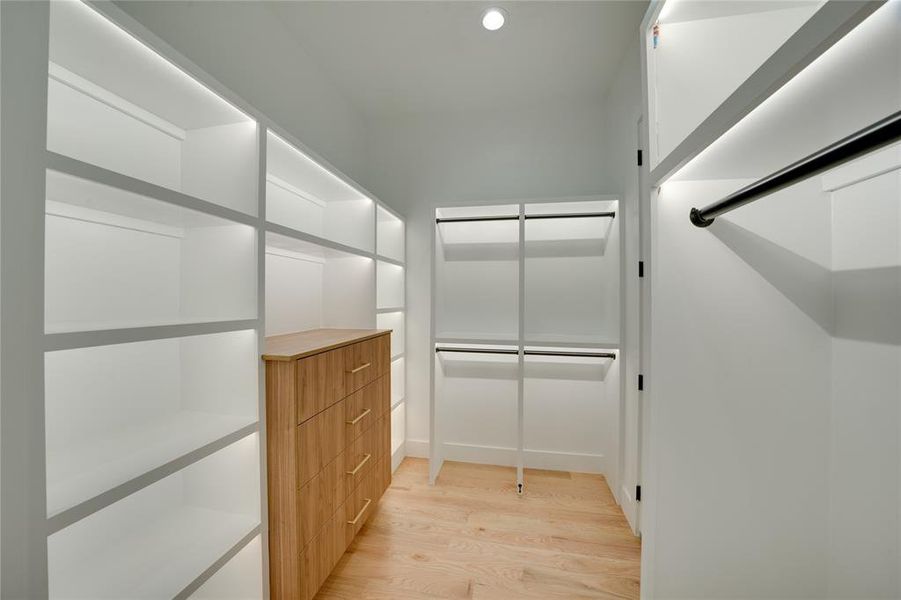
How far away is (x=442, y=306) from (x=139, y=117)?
72.2 inches

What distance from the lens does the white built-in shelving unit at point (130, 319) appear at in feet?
2.09

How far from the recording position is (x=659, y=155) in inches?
32.7

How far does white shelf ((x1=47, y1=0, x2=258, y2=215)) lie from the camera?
0.82m

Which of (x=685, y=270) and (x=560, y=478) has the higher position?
(x=685, y=270)

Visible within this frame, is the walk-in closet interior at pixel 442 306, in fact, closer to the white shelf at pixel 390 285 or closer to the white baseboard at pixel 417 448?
the white shelf at pixel 390 285

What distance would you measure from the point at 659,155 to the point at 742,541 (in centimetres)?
89

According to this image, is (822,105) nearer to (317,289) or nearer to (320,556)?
(320,556)

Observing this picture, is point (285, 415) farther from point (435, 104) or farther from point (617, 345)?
point (435, 104)

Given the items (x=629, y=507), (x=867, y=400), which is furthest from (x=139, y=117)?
(x=629, y=507)

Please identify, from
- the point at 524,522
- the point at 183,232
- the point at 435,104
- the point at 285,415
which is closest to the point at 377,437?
the point at 285,415

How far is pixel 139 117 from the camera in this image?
1.07 m

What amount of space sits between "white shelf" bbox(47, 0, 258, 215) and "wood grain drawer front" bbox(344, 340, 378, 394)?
737 mm

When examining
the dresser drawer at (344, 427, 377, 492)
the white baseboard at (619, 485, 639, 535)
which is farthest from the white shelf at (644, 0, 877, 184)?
the white baseboard at (619, 485, 639, 535)

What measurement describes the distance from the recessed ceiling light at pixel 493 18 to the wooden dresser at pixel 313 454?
177cm
